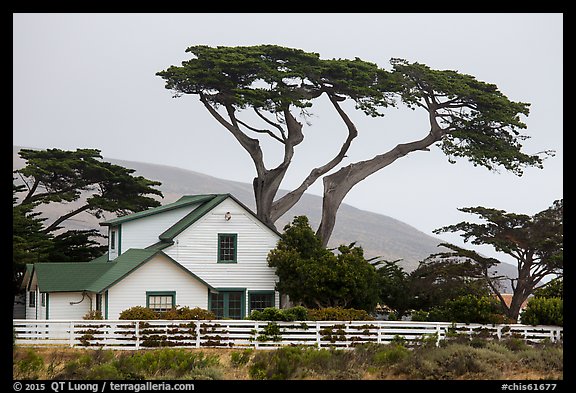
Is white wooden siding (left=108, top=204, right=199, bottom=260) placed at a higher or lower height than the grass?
higher

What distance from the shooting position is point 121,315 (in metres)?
34.8

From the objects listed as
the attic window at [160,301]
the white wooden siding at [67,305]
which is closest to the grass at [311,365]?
the attic window at [160,301]

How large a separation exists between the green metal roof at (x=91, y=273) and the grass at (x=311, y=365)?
8188 mm

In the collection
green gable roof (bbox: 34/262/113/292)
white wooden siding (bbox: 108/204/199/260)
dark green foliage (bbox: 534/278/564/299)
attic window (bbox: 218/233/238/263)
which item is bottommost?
dark green foliage (bbox: 534/278/564/299)

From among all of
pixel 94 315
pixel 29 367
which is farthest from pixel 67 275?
pixel 29 367

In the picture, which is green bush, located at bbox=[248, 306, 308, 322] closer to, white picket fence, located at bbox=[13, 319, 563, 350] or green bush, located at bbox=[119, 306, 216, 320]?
white picket fence, located at bbox=[13, 319, 563, 350]

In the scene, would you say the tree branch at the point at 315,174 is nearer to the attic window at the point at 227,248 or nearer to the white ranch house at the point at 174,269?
the white ranch house at the point at 174,269

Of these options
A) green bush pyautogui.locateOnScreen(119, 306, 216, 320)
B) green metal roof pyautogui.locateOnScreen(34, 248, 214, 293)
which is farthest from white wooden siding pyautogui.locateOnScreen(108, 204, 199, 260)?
green bush pyautogui.locateOnScreen(119, 306, 216, 320)

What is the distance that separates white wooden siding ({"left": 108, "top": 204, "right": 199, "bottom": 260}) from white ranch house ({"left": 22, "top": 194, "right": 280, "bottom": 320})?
0.04 metres

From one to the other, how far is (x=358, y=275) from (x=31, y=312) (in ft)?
43.1

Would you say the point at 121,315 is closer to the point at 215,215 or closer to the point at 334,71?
the point at 215,215

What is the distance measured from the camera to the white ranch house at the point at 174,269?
3734cm

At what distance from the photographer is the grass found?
25891 millimetres
